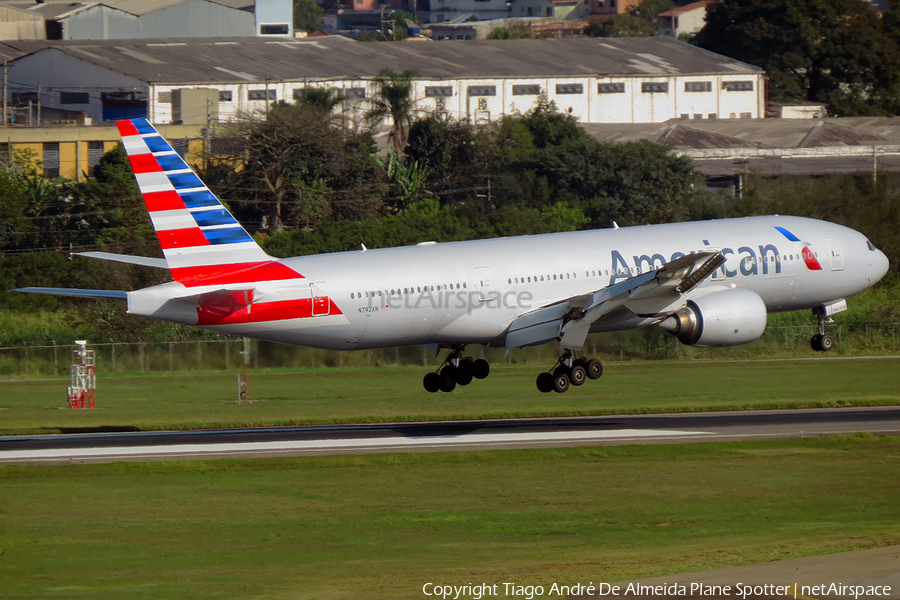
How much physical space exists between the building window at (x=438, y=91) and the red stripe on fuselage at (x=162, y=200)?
304 ft

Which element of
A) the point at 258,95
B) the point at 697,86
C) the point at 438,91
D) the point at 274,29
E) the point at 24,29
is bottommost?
the point at 258,95

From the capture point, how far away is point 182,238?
141 ft

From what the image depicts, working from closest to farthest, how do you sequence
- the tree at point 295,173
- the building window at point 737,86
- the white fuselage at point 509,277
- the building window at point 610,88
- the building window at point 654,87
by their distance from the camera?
1. the white fuselage at point 509,277
2. the tree at point 295,173
3. the building window at point 610,88
4. the building window at point 654,87
5. the building window at point 737,86

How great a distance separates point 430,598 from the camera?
26.5 metres

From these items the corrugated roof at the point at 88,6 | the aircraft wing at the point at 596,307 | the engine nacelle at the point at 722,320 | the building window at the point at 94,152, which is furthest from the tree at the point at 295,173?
the corrugated roof at the point at 88,6

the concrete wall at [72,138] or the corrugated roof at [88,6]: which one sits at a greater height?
the corrugated roof at [88,6]

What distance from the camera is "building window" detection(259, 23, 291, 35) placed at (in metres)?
184

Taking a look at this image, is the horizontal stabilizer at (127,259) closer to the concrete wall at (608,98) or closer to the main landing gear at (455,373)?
the main landing gear at (455,373)

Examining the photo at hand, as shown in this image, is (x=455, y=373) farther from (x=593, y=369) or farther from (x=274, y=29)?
(x=274, y=29)

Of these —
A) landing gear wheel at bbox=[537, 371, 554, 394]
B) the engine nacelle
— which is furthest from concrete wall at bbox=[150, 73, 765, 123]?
the engine nacelle

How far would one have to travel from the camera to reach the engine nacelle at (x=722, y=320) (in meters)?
47.2

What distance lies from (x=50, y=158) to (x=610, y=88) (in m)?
57.4

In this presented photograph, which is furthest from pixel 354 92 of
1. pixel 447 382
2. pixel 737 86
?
pixel 447 382

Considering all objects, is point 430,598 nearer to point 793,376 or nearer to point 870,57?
point 793,376
